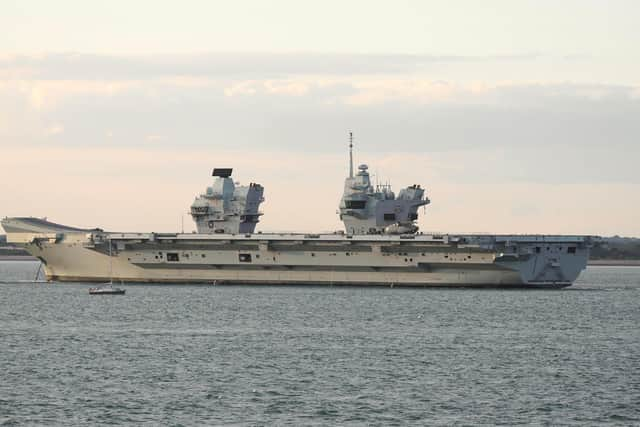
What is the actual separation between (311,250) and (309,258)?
53 cm

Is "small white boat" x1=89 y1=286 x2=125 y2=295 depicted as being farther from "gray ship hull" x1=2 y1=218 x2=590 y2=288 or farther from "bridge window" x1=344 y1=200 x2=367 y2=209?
"bridge window" x1=344 y1=200 x2=367 y2=209

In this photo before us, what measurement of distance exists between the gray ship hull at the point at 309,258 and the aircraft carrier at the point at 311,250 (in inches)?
2.0

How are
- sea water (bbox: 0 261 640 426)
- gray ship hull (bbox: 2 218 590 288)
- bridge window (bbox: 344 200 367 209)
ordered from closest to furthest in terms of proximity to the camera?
sea water (bbox: 0 261 640 426), gray ship hull (bbox: 2 218 590 288), bridge window (bbox: 344 200 367 209)

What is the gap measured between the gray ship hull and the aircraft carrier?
0.17 feet

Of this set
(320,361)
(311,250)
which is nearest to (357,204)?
(311,250)

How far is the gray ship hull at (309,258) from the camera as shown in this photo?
205ft

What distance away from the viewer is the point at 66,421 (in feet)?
84.8

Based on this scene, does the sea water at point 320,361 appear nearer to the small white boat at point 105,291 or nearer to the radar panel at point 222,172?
the small white boat at point 105,291

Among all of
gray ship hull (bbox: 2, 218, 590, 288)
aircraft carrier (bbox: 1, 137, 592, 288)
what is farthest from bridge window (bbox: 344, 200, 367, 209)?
gray ship hull (bbox: 2, 218, 590, 288)

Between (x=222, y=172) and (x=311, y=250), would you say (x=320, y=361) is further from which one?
(x=222, y=172)

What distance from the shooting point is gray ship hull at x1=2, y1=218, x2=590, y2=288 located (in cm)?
6238

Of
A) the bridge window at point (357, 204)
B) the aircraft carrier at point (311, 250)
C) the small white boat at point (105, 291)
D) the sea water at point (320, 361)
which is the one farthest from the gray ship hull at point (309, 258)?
the bridge window at point (357, 204)

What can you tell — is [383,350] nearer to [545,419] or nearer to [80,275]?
[545,419]

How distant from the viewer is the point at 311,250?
65375mm
